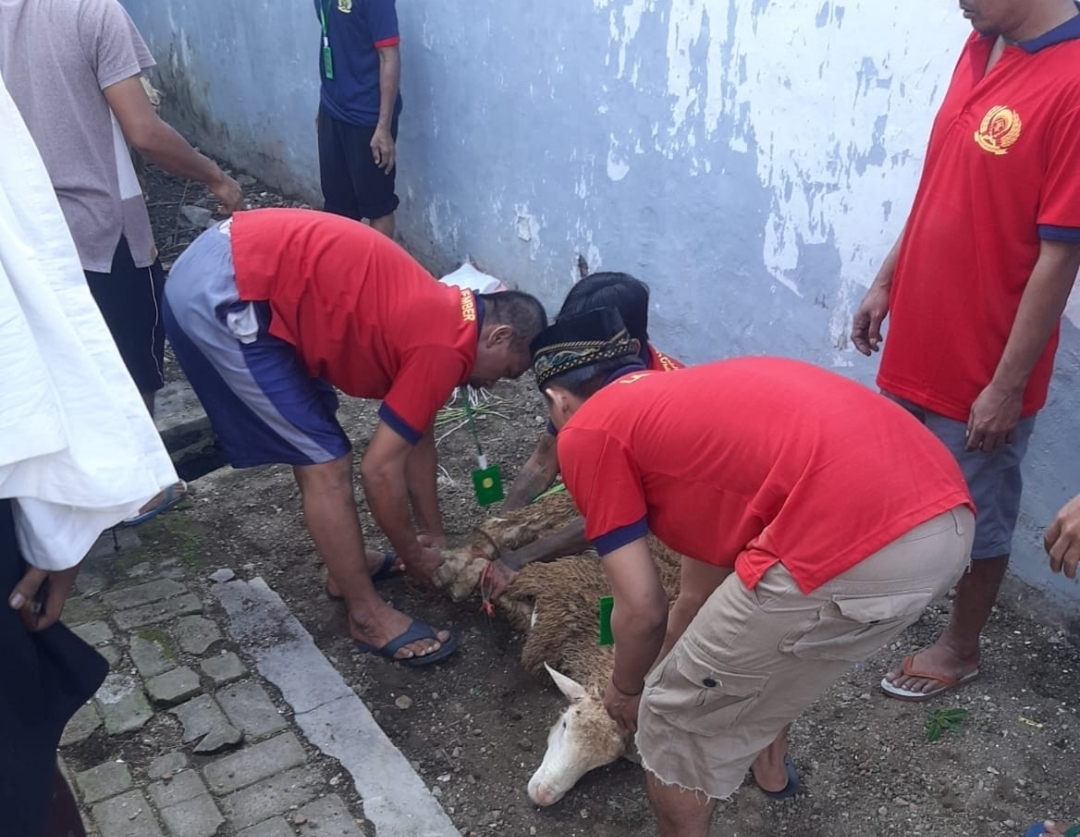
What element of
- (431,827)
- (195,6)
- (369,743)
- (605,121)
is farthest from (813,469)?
(195,6)

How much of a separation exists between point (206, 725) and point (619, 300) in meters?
1.76

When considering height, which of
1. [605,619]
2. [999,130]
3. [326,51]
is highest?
[999,130]

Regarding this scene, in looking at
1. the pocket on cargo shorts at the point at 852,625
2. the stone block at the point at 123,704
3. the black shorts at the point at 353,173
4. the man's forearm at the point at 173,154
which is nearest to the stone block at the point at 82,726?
the stone block at the point at 123,704

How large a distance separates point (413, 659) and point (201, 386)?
114 cm

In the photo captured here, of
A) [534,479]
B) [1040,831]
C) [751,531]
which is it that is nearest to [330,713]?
[534,479]

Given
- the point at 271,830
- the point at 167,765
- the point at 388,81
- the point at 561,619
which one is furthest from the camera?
the point at 388,81

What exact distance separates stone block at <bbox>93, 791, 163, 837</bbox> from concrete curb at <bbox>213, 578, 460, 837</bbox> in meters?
0.49

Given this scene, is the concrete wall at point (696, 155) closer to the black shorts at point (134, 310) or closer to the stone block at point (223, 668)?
the black shorts at point (134, 310)

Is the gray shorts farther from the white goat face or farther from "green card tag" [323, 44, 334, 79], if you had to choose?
"green card tag" [323, 44, 334, 79]

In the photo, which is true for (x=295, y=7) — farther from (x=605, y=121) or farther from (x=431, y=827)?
(x=431, y=827)

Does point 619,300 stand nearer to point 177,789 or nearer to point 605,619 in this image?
point 605,619

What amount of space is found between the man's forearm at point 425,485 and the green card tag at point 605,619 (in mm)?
1190

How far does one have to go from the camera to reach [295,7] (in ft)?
23.4

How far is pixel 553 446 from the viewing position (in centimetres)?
383
